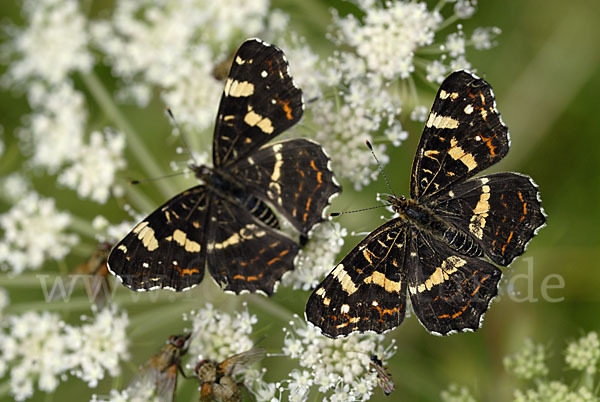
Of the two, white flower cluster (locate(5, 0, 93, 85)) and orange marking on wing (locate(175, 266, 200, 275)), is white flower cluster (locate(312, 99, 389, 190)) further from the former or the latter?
white flower cluster (locate(5, 0, 93, 85))

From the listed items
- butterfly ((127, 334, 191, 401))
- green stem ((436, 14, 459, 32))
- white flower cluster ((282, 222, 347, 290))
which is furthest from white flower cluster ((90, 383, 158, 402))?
green stem ((436, 14, 459, 32))

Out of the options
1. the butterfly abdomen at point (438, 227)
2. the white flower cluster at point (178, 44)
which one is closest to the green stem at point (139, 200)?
the white flower cluster at point (178, 44)

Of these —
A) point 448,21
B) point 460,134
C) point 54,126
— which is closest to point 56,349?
point 54,126

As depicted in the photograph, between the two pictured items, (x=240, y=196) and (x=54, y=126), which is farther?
(x=54, y=126)

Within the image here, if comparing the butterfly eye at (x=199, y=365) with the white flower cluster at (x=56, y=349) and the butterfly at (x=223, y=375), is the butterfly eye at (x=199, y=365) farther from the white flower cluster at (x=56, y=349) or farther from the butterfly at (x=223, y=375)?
the white flower cluster at (x=56, y=349)

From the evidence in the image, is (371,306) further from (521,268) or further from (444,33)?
(444,33)

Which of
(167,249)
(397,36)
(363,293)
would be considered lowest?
(363,293)

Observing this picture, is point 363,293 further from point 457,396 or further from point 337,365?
point 457,396
